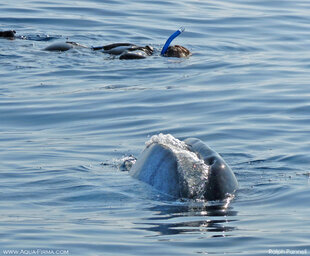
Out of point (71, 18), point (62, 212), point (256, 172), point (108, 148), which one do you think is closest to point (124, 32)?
point (71, 18)

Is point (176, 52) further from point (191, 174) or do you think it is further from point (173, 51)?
point (191, 174)

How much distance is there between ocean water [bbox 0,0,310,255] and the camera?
24.7 feet

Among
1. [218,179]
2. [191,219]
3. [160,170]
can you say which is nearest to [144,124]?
[160,170]

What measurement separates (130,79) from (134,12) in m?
7.40

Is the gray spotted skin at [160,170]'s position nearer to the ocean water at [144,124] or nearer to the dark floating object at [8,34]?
the ocean water at [144,124]

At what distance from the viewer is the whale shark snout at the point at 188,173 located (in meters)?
8.57

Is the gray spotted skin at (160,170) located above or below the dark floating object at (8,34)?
above

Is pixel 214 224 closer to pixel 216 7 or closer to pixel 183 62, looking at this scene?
pixel 183 62

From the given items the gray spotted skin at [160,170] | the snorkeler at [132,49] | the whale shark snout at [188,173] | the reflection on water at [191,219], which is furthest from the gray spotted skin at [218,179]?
the snorkeler at [132,49]

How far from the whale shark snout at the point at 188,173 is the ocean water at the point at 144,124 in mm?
151

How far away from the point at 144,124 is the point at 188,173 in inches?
153

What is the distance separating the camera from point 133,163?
10.1m

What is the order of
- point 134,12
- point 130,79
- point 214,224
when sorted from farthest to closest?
point 134,12 → point 130,79 → point 214,224

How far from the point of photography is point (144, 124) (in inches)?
488
